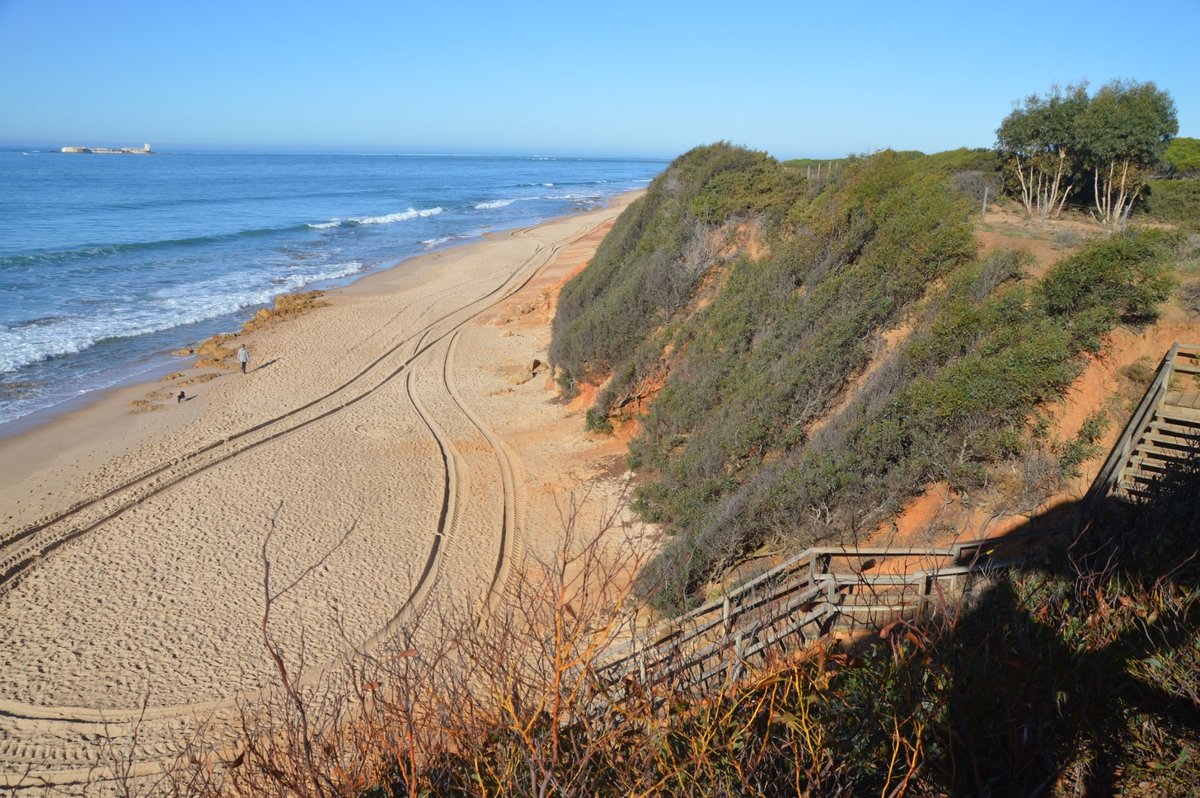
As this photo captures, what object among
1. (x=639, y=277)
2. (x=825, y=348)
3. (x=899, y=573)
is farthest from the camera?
(x=639, y=277)

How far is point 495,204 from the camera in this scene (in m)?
78.2

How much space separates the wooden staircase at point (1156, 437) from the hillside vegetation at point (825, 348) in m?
0.93

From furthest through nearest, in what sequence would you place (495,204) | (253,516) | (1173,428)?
(495,204), (253,516), (1173,428)

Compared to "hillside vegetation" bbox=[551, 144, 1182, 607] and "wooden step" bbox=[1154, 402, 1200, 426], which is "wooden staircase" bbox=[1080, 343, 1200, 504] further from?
"hillside vegetation" bbox=[551, 144, 1182, 607]

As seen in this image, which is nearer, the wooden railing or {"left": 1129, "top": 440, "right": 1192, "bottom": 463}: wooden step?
the wooden railing

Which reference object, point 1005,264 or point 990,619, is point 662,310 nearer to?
point 1005,264

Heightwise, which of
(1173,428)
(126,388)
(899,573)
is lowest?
(126,388)

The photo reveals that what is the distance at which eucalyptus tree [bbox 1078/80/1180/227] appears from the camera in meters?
18.1

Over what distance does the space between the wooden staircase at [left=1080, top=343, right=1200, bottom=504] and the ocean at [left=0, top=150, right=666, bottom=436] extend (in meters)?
22.6

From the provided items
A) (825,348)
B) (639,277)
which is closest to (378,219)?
(639,277)

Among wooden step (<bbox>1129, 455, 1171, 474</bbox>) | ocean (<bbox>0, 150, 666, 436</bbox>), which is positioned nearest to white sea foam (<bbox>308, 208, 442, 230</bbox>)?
ocean (<bbox>0, 150, 666, 436</bbox>)

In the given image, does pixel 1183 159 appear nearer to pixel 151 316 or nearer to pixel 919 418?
pixel 919 418

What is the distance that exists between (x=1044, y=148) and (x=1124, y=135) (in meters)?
2.28

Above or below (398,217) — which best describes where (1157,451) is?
below
